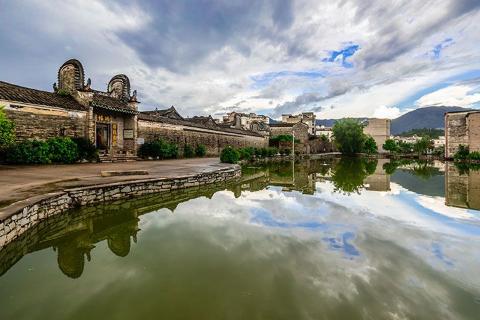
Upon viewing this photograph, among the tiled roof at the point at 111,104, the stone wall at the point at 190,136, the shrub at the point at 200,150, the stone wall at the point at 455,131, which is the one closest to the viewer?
the tiled roof at the point at 111,104

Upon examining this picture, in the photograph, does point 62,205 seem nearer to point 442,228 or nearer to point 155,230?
point 155,230

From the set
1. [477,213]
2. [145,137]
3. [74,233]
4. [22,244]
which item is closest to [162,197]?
[74,233]

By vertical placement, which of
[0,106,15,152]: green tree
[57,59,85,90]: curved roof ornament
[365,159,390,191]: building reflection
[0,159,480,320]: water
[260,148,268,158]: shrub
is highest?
[57,59,85,90]: curved roof ornament

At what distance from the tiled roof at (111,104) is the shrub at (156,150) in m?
2.56

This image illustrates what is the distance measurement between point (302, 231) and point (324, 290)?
213cm

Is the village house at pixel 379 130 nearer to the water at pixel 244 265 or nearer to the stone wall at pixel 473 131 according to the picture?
the stone wall at pixel 473 131

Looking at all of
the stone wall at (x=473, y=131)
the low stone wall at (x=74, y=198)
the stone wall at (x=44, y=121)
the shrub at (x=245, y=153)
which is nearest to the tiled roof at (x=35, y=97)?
the stone wall at (x=44, y=121)

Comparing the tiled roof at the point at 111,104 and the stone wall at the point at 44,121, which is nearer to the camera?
the stone wall at the point at 44,121

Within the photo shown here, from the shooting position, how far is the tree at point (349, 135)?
47.5 meters

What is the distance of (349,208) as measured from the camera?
714cm

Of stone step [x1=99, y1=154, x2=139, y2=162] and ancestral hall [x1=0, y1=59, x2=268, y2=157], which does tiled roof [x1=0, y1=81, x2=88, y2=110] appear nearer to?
ancestral hall [x1=0, y1=59, x2=268, y2=157]

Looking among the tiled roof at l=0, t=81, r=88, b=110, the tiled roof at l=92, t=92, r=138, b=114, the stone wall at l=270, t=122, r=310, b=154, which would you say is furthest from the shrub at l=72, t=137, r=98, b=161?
the stone wall at l=270, t=122, r=310, b=154

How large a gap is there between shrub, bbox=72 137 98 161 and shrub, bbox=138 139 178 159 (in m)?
4.51

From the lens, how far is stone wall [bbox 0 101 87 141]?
482 inches
